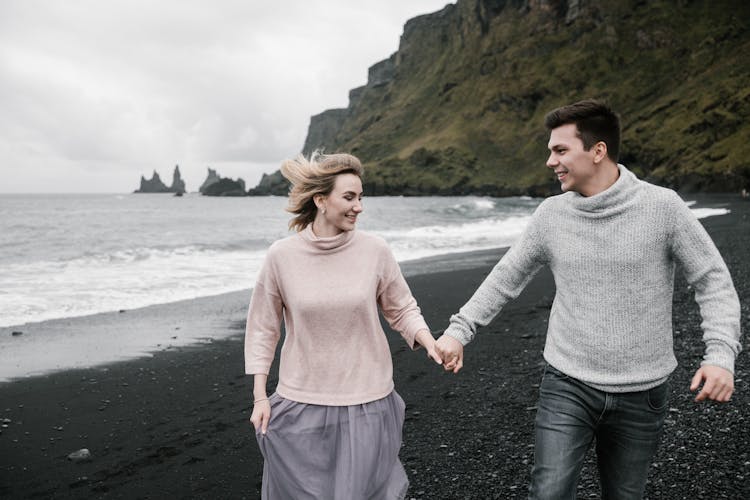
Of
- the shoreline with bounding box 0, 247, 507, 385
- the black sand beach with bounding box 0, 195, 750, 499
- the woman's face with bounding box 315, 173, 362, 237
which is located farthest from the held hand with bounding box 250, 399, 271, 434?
the shoreline with bounding box 0, 247, 507, 385

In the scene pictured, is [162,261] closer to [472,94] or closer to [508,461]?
[508,461]

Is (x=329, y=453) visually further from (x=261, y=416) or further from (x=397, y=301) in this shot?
(x=397, y=301)

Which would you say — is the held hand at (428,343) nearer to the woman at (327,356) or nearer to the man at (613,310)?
the woman at (327,356)

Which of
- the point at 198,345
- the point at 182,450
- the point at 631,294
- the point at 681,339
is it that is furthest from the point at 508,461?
the point at 198,345

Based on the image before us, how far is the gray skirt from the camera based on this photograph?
2.98 m

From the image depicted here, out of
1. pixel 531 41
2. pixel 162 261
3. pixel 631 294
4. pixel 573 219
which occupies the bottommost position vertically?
pixel 162 261

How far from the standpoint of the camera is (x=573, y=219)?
9.73 ft

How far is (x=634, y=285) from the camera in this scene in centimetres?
279

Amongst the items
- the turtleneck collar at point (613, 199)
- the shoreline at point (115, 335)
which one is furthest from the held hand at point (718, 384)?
the shoreline at point (115, 335)

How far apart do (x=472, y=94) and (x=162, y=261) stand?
145919mm

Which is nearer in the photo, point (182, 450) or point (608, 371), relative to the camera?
point (608, 371)

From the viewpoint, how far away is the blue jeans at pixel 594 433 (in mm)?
2797

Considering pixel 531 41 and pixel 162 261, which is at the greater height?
pixel 531 41

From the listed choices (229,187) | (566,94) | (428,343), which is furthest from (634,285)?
(229,187)
